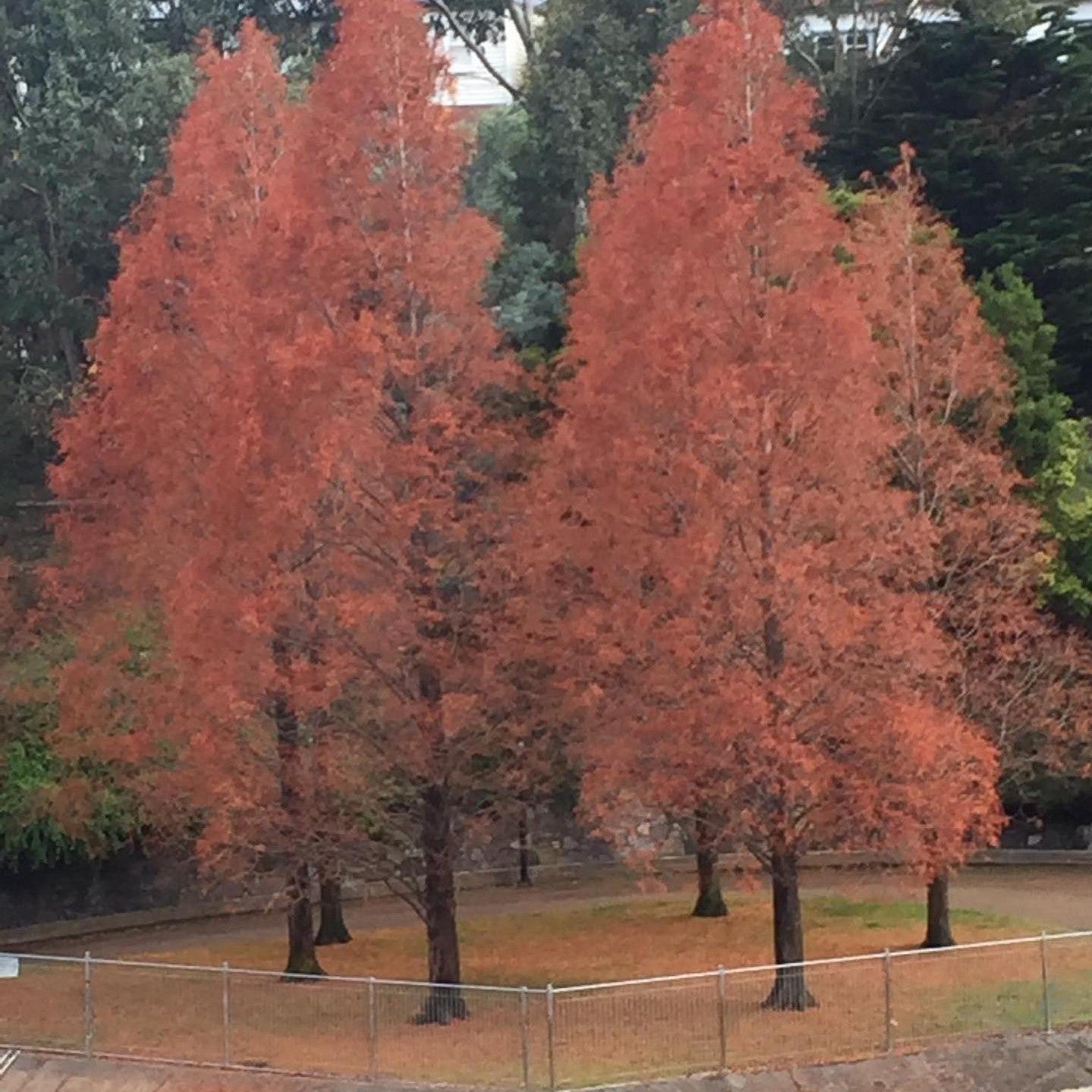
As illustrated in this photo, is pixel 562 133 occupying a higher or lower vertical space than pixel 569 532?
higher

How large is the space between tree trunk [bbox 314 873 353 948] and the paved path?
7100mm

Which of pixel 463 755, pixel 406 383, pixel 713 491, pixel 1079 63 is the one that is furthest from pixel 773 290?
pixel 1079 63

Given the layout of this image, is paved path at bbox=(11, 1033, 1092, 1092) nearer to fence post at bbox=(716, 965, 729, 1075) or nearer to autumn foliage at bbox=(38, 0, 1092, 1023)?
fence post at bbox=(716, 965, 729, 1075)

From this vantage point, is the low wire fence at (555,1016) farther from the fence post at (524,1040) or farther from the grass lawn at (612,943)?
the grass lawn at (612,943)

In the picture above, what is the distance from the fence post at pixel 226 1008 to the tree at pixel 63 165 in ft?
69.0

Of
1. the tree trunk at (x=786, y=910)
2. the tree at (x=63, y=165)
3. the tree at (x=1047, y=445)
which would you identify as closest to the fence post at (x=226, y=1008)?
the tree trunk at (x=786, y=910)

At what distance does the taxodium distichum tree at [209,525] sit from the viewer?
16734 millimetres

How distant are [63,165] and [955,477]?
24184mm

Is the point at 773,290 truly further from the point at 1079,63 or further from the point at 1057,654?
the point at 1079,63

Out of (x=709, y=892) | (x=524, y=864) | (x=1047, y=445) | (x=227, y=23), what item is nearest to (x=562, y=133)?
(x=227, y=23)

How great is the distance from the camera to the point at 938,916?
19891mm

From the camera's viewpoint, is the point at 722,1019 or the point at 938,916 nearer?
the point at 722,1019

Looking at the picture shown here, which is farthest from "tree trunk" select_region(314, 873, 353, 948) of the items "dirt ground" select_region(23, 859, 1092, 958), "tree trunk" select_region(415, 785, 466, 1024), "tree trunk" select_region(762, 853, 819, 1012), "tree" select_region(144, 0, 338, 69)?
"tree" select_region(144, 0, 338, 69)

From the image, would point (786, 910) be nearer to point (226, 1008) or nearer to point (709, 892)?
point (226, 1008)
